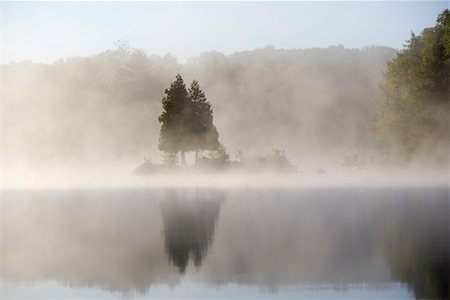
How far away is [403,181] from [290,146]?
71611mm

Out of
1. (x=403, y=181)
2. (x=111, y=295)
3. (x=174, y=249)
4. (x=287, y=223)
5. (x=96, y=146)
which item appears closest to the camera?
(x=111, y=295)

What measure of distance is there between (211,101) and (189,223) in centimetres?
11075

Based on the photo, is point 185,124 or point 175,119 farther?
point 175,119

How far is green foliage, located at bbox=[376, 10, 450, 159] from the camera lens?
59.2 metres

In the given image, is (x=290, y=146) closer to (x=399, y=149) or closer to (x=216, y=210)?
(x=399, y=149)

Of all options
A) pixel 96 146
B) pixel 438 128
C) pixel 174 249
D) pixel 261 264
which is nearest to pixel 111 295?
pixel 261 264

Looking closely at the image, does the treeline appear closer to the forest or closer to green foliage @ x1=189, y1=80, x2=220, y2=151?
the forest

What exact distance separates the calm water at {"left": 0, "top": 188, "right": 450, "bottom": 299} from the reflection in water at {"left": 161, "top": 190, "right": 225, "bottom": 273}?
0.04 meters

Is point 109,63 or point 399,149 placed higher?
point 109,63

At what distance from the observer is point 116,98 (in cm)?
12781

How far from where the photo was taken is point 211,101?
449 feet

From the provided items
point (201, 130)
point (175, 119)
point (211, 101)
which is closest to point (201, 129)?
point (201, 130)

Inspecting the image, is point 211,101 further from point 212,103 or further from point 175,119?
point 175,119

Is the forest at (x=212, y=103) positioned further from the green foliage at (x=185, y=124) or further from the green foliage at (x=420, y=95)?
the green foliage at (x=420, y=95)
